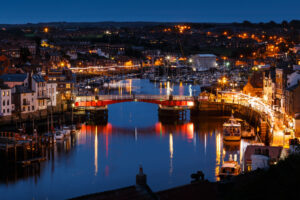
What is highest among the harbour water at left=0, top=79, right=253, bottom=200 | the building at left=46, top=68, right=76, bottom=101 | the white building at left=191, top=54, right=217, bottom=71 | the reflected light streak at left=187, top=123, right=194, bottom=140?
the white building at left=191, top=54, right=217, bottom=71

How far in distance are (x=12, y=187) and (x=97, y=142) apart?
6.82 metres

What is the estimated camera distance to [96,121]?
1102 inches

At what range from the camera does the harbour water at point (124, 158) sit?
623 inches

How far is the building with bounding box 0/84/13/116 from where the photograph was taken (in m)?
25.4

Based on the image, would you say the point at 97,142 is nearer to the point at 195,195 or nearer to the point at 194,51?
the point at 195,195

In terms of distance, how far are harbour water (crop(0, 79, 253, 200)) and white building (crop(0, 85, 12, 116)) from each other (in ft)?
10.8

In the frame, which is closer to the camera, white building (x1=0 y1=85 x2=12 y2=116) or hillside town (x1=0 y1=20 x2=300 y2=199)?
hillside town (x1=0 y1=20 x2=300 y2=199)

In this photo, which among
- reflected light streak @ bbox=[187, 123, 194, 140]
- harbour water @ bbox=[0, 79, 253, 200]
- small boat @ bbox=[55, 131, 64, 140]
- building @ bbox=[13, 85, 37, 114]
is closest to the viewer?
harbour water @ bbox=[0, 79, 253, 200]

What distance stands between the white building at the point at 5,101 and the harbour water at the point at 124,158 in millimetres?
3294

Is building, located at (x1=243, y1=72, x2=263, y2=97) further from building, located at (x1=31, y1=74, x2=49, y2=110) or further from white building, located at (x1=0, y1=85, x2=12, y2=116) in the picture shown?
white building, located at (x1=0, y1=85, x2=12, y2=116)

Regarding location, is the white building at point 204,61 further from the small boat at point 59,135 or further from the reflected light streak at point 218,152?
the small boat at point 59,135

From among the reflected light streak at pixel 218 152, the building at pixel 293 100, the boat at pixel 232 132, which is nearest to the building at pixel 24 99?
the reflected light streak at pixel 218 152

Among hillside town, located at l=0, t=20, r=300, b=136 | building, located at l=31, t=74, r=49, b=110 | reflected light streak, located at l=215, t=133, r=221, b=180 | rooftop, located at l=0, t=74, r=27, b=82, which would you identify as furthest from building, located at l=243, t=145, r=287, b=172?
rooftop, located at l=0, t=74, r=27, b=82

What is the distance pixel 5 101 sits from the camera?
2561 cm
